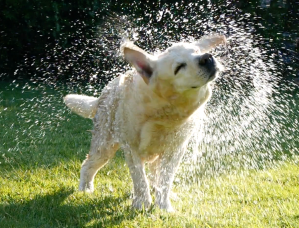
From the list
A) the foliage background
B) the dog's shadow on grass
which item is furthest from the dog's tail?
the foliage background

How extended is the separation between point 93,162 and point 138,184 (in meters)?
0.70

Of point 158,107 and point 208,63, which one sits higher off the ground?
point 208,63

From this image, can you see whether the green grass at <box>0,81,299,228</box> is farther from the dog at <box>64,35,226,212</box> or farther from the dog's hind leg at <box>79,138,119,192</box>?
the dog at <box>64,35,226,212</box>

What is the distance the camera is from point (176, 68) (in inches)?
131

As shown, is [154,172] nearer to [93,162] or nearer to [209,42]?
[93,162]

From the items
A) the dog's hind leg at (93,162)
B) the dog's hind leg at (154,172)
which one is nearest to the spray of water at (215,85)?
the dog's hind leg at (154,172)

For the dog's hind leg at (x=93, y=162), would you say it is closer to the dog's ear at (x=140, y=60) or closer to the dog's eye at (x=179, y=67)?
the dog's ear at (x=140, y=60)

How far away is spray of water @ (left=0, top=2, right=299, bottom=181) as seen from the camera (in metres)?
5.44

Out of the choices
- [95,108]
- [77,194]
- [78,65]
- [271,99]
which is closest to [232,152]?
[95,108]

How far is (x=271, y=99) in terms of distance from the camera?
8.00 metres

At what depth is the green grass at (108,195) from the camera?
3299 millimetres

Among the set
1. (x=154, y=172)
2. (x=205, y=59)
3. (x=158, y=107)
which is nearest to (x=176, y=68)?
(x=205, y=59)

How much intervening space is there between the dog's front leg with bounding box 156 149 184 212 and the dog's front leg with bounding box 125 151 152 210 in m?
0.10

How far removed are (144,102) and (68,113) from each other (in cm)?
439
